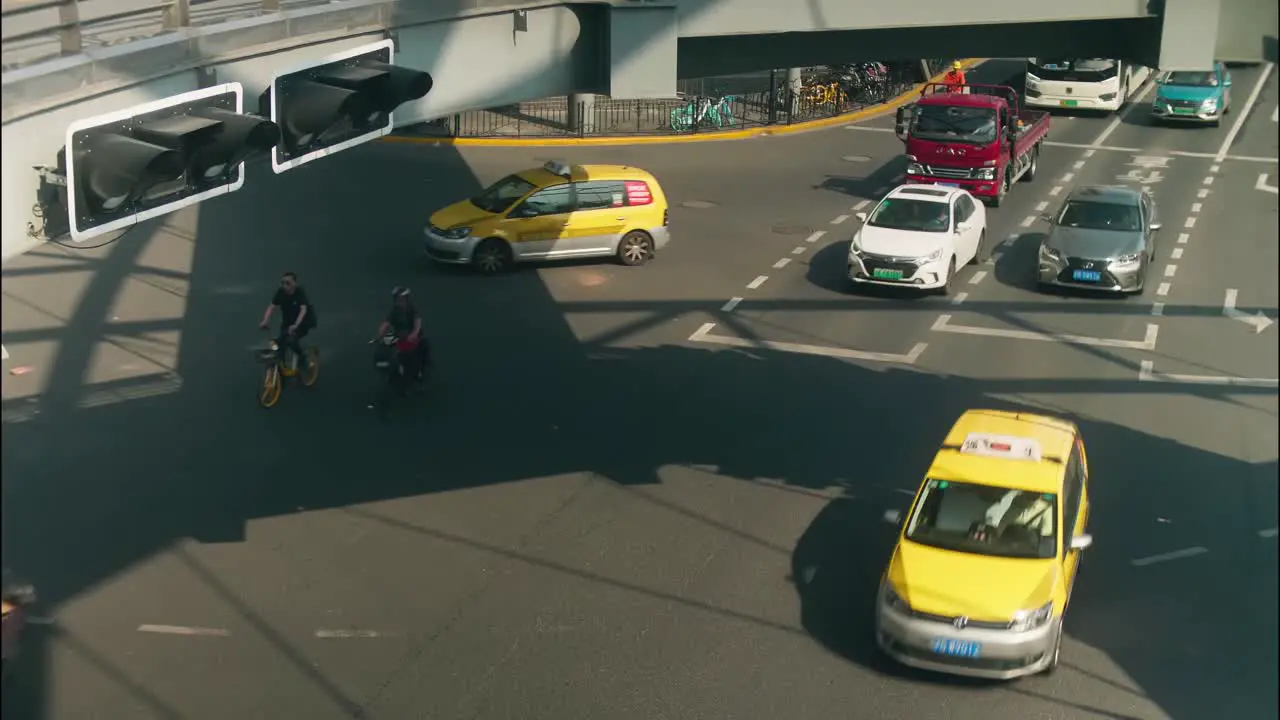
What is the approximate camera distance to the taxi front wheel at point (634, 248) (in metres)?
26.5

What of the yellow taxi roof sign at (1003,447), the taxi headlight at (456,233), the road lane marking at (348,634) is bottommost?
the road lane marking at (348,634)

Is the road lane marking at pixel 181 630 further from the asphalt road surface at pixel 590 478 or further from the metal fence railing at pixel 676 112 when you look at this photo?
the metal fence railing at pixel 676 112

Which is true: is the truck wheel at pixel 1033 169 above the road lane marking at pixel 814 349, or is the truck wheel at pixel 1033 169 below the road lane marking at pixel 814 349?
above

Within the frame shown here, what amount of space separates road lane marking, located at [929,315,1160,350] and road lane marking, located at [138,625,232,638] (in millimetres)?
13391

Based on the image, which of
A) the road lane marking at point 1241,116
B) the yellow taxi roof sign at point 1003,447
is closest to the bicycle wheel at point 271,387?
the yellow taxi roof sign at point 1003,447

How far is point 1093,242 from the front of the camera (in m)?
25.4

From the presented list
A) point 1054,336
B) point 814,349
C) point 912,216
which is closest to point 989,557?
point 814,349

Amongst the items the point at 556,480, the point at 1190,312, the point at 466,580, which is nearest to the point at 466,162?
the point at 1190,312

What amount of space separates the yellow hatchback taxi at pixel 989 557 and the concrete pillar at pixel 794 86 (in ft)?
89.9

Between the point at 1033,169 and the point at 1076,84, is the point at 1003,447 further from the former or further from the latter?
the point at 1076,84

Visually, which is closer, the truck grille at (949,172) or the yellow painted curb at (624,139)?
the truck grille at (949,172)

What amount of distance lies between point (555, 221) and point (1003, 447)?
13025mm

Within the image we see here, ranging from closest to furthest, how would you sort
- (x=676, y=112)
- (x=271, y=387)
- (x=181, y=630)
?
(x=181, y=630) → (x=271, y=387) → (x=676, y=112)

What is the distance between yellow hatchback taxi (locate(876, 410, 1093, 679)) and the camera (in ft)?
40.3
